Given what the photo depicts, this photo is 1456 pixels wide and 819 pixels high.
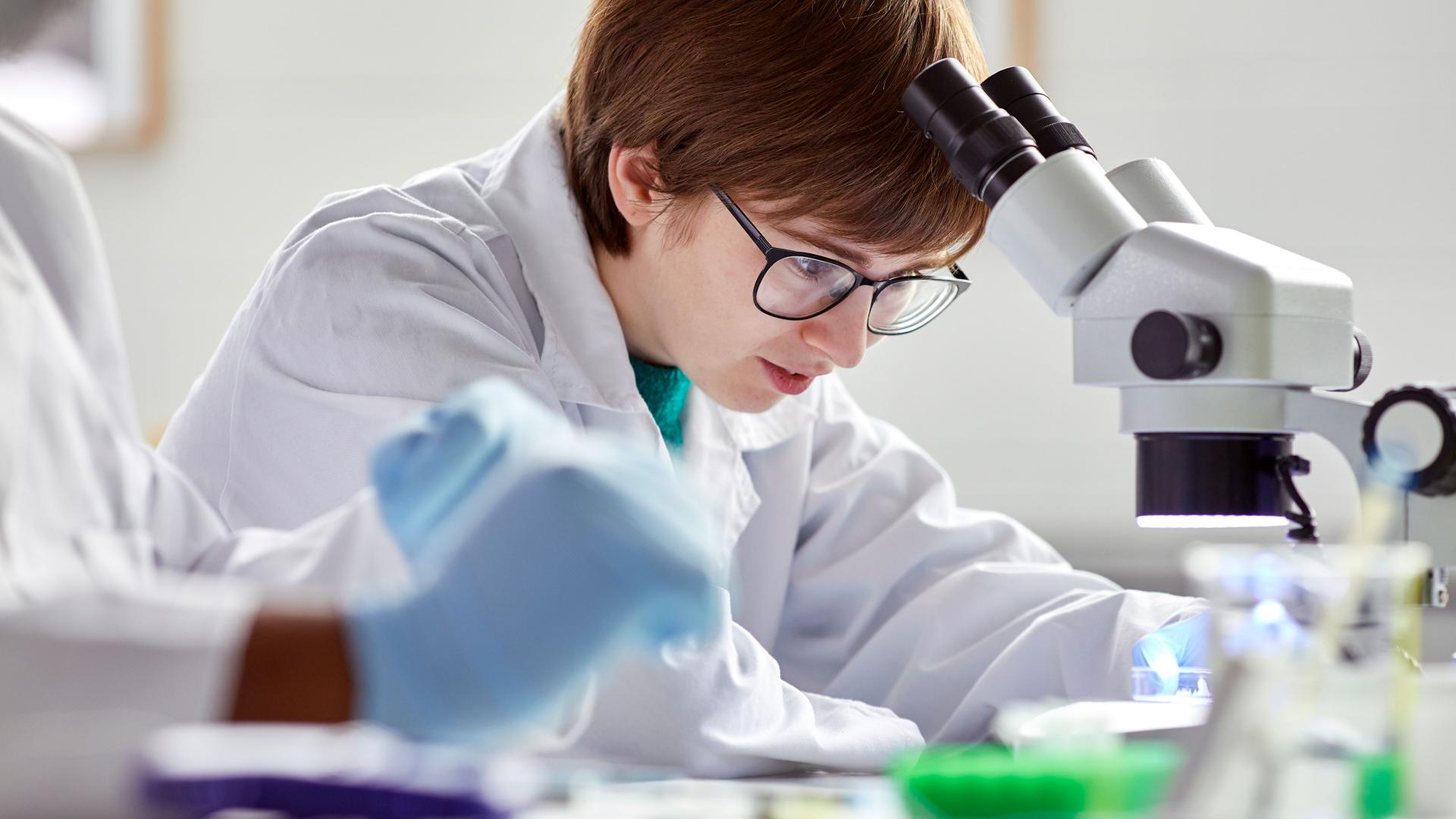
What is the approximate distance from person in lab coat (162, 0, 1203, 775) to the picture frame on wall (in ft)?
6.08

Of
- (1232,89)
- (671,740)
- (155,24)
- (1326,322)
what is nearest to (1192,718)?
(1326,322)

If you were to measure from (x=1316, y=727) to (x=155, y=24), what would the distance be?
314 cm

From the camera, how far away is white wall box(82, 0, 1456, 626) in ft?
9.66

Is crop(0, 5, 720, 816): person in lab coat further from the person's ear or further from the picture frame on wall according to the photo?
the picture frame on wall

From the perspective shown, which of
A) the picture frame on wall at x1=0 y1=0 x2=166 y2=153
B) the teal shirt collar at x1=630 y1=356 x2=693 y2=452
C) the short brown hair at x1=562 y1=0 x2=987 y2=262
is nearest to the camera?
the short brown hair at x1=562 y1=0 x2=987 y2=262

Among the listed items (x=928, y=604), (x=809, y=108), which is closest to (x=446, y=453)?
(x=809, y=108)

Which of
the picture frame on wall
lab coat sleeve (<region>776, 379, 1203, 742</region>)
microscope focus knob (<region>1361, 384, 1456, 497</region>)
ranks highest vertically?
the picture frame on wall

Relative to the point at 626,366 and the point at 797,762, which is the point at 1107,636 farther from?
the point at 626,366

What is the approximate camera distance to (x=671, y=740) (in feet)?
3.91

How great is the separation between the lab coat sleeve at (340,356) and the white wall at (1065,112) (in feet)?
5.66

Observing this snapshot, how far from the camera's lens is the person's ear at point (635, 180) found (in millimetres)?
1562

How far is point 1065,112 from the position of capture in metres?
3.06

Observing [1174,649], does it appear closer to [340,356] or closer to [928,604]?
[928,604]

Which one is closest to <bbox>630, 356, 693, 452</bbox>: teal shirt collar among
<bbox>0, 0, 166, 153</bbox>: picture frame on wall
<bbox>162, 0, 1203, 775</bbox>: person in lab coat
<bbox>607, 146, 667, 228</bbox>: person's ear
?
<bbox>162, 0, 1203, 775</bbox>: person in lab coat
